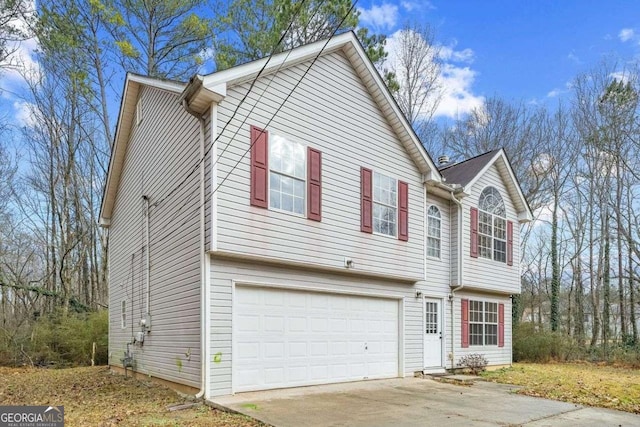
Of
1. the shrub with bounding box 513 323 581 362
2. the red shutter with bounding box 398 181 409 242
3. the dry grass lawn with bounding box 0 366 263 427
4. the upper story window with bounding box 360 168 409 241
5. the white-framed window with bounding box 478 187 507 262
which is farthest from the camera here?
the shrub with bounding box 513 323 581 362

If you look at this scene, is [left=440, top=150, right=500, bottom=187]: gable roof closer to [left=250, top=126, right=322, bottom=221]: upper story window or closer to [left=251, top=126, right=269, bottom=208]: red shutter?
[left=250, top=126, right=322, bottom=221]: upper story window

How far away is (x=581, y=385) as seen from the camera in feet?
36.0

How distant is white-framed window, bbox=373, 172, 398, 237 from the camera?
11086 millimetres

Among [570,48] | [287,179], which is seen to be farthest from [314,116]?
[570,48]

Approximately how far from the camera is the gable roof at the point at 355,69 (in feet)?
26.4

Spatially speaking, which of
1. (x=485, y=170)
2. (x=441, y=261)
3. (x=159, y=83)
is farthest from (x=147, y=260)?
Result: (x=485, y=170)

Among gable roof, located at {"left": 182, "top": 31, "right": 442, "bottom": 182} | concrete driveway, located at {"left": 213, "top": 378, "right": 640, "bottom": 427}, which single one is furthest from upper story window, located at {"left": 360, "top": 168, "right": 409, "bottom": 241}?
concrete driveway, located at {"left": 213, "top": 378, "right": 640, "bottom": 427}

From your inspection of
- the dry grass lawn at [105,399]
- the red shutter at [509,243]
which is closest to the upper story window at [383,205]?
the dry grass lawn at [105,399]

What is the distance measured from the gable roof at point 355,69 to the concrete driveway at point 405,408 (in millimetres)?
5037

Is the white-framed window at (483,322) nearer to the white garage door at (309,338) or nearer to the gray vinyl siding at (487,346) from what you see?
the gray vinyl siding at (487,346)

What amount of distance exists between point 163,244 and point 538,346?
565 inches

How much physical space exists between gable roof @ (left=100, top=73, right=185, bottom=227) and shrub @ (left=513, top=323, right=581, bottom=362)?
49.3 feet

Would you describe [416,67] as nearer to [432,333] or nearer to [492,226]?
[492,226]

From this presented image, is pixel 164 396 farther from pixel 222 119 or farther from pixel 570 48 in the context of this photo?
pixel 570 48
